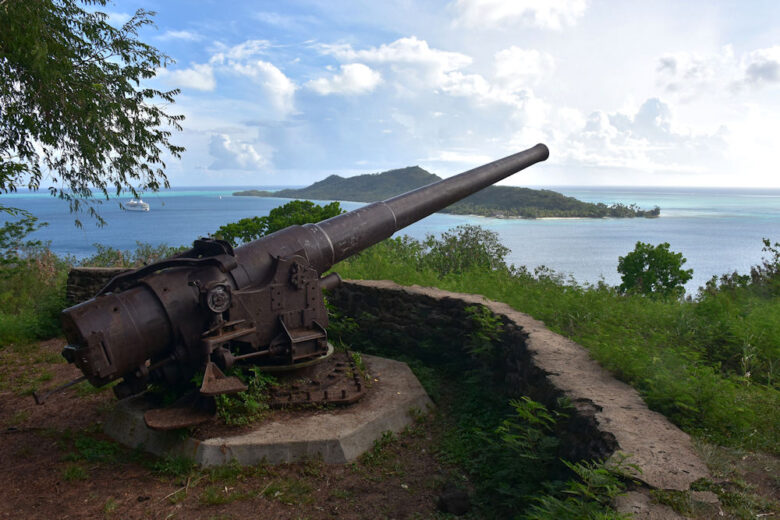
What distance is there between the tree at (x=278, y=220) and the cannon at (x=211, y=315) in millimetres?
7326

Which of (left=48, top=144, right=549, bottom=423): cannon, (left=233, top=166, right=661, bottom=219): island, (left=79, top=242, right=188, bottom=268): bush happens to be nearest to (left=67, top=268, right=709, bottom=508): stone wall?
(left=48, top=144, right=549, bottom=423): cannon

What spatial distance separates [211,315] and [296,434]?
1.20m

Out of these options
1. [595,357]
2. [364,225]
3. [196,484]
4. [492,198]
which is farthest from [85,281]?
[492,198]

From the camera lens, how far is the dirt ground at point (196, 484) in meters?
3.50

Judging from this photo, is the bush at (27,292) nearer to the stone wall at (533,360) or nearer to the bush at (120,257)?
the stone wall at (533,360)

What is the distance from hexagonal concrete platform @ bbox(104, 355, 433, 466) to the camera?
156 inches

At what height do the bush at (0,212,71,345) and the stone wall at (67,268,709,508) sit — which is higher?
the stone wall at (67,268,709,508)

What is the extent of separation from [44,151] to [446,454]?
6.82 m

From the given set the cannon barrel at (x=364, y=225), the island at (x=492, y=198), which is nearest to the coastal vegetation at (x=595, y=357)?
the cannon barrel at (x=364, y=225)

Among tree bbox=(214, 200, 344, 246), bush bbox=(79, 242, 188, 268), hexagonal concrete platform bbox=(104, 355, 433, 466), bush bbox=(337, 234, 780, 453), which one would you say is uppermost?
tree bbox=(214, 200, 344, 246)

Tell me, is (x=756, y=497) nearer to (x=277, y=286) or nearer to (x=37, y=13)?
(x=277, y=286)

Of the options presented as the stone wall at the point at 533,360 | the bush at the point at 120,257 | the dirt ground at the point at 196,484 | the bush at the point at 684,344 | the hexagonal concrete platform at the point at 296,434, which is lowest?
the dirt ground at the point at 196,484

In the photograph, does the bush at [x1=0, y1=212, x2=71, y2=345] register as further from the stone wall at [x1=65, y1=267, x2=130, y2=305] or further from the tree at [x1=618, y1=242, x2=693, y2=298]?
the tree at [x1=618, y1=242, x2=693, y2=298]

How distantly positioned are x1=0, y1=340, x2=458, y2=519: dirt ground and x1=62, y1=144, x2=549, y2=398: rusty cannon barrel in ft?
2.17
